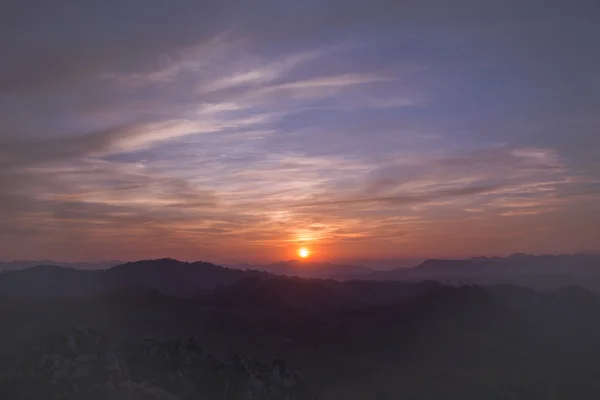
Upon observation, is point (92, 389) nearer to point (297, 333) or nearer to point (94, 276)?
point (297, 333)

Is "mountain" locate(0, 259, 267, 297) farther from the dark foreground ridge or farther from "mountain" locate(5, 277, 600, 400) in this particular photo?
the dark foreground ridge

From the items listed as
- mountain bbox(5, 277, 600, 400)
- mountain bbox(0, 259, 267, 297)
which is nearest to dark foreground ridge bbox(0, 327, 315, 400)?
mountain bbox(5, 277, 600, 400)

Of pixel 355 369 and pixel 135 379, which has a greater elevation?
pixel 135 379

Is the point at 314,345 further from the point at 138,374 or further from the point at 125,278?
the point at 125,278

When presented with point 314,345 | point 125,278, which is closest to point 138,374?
point 314,345

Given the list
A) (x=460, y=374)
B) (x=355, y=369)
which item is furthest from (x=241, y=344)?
(x=460, y=374)
